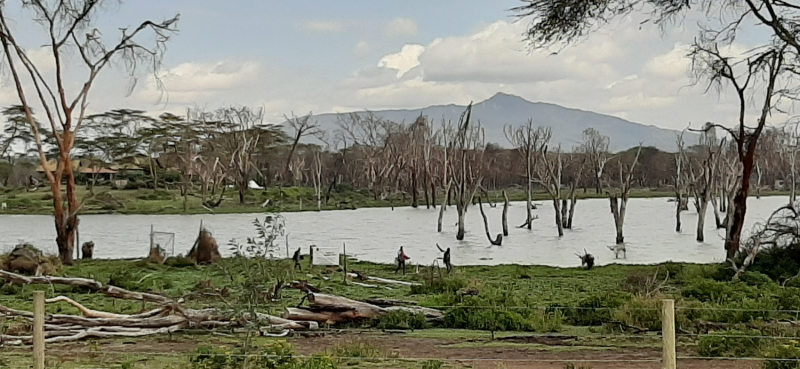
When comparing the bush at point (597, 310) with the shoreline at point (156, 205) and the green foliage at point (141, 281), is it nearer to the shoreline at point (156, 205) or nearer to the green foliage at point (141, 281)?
the green foliage at point (141, 281)

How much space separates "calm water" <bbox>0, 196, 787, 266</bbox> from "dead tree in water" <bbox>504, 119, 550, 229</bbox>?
1539 millimetres

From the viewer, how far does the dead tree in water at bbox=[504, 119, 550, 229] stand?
4092 centimetres

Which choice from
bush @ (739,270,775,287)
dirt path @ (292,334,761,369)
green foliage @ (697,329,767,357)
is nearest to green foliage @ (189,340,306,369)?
dirt path @ (292,334,761,369)

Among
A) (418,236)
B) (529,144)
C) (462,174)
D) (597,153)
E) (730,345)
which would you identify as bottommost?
(418,236)

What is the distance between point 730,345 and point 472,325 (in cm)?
339

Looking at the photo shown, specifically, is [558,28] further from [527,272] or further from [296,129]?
[296,129]

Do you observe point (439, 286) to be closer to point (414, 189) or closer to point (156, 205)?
point (156, 205)

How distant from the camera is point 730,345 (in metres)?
7.88

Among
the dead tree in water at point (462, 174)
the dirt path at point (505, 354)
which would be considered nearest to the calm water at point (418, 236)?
the dead tree in water at point (462, 174)

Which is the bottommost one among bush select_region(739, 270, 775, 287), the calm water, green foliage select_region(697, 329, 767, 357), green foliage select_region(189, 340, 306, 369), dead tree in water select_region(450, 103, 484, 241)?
the calm water

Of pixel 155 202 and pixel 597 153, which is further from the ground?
pixel 597 153

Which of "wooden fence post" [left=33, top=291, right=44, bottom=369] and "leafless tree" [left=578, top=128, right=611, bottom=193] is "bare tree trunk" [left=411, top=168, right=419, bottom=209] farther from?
"wooden fence post" [left=33, top=291, right=44, bottom=369]

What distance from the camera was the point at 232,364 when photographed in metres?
6.99

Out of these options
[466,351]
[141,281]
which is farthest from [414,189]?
[466,351]
